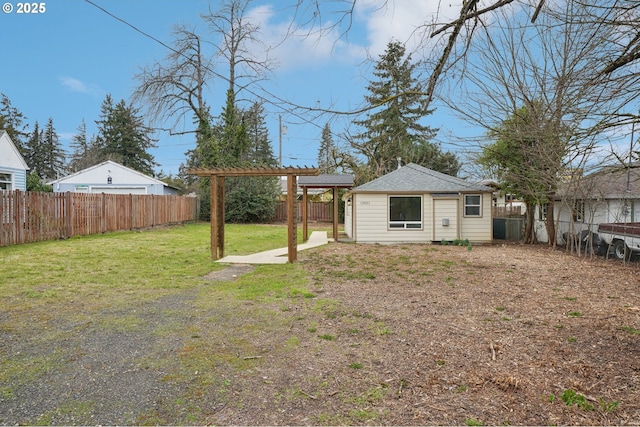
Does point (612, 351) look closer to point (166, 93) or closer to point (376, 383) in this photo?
point (376, 383)

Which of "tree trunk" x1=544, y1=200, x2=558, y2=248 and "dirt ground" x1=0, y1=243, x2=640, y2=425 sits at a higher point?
"tree trunk" x1=544, y1=200, x2=558, y2=248

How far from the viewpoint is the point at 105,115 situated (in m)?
42.5

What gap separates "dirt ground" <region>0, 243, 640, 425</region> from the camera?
245 cm

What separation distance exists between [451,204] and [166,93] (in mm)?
19403

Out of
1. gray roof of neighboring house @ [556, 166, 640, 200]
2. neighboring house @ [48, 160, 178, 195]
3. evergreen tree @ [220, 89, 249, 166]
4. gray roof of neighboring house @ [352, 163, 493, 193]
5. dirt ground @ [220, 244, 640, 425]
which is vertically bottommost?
dirt ground @ [220, 244, 640, 425]

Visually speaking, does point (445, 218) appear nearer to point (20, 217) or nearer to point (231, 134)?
point (20, 217)

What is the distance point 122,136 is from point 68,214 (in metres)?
32.3

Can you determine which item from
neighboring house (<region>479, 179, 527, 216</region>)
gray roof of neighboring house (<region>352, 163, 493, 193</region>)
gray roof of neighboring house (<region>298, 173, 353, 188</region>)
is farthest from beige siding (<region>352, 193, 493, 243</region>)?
neighboring house (<region>479, 179, 527, 216</region>)

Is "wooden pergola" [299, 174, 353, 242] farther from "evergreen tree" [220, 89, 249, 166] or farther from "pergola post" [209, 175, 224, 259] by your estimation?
"evergreen tree" [220, 89, 249, 166]

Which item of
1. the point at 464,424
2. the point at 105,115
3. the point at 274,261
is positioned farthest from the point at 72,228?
the point at 105,115

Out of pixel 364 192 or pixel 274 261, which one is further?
pixel 364 192

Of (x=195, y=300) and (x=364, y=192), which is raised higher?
(x=364, y=192)

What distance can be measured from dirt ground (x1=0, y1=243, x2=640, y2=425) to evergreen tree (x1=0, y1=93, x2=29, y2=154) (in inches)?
1816

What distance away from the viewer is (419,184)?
1443 centimetres
